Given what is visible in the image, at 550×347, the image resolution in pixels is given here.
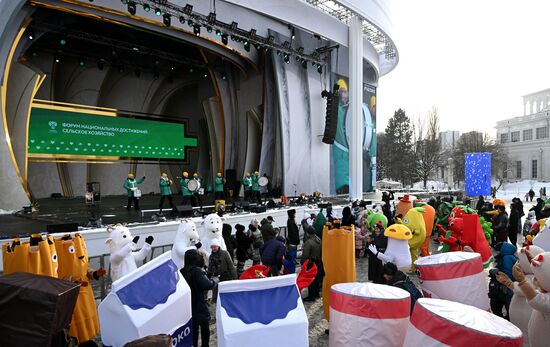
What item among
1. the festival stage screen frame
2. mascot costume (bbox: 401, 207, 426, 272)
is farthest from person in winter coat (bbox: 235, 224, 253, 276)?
the festival stage screen frame

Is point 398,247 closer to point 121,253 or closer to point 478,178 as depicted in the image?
point 121,253

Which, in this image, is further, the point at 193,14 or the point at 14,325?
the point at 193,14

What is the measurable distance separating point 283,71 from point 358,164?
6556 mm

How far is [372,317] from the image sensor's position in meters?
3.17

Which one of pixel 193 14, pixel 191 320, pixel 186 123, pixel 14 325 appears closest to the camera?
pixel 14 325

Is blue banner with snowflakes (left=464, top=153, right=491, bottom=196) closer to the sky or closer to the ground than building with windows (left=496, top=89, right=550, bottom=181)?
closer to the ground

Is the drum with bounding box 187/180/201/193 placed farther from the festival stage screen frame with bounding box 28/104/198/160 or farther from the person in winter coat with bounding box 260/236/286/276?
the festival stage screen frame with bounding box 28/104/198/160

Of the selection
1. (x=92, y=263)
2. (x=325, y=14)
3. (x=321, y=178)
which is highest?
(x=325, y=14)

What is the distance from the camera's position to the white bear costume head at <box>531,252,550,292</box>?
3.10 m

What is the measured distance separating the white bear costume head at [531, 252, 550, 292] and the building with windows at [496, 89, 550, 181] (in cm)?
4540

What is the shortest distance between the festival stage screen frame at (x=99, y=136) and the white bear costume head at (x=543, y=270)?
19.8m

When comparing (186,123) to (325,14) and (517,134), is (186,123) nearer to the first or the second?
(325,14)

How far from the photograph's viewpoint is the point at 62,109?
707 inches

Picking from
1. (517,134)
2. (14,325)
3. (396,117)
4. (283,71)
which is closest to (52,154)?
(283,71)
